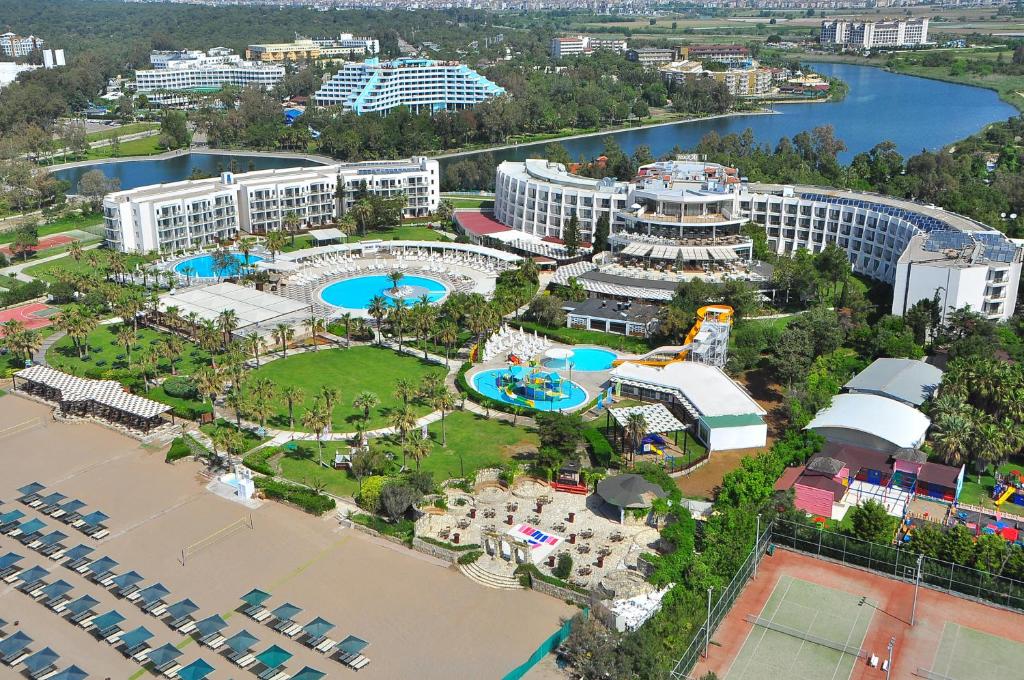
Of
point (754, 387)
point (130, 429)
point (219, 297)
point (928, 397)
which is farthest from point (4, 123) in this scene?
point (928, 397)

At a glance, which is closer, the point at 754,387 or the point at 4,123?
the point at 754,387

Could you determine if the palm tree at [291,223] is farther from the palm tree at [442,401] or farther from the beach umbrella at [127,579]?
the beach umbrella at [127,579]

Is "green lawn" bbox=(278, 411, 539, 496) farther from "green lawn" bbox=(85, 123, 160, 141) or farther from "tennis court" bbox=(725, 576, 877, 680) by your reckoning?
"green lawn" bbox=(85, 123, 160, 141)

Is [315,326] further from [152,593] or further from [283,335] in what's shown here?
[152,593]

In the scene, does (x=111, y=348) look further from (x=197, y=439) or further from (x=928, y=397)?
(x=928, y=397)

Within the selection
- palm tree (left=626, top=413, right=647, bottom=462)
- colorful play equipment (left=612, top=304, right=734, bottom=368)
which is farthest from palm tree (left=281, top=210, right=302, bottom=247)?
palm tree (left=626, top=413, right=647, bottom=462)

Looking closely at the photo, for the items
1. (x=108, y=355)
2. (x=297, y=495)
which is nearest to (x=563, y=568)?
(x=297, y=495)
